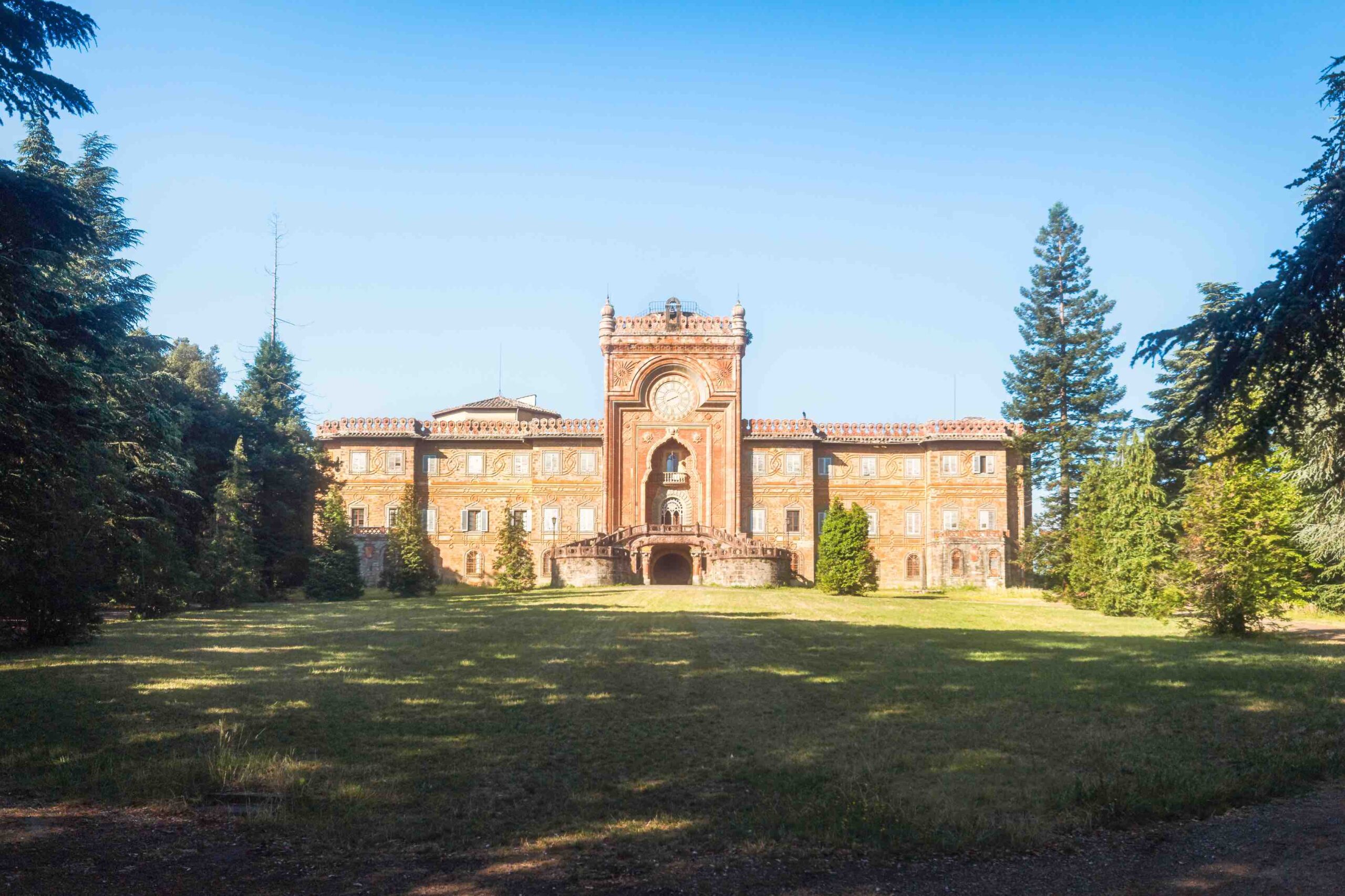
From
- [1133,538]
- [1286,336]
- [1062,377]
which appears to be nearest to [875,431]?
[1062,377]

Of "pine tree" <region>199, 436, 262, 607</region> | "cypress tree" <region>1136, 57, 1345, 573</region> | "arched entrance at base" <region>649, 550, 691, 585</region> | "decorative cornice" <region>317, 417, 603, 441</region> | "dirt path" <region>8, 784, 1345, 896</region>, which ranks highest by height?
"decorative cornice" <region>317, 417, 603, 441</region>

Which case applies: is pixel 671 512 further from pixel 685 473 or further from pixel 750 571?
pixel 750 571

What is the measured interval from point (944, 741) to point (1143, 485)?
22.6 metres

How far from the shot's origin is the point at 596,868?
627 centimetres

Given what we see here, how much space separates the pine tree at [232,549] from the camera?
104 ft

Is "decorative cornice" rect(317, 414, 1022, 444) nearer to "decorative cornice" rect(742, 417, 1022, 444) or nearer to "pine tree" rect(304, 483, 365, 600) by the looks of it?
"decorative cornice" rect(742, 417, 1022, 444)

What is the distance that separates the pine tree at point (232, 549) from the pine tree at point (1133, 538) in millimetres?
27732

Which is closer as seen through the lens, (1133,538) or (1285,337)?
(1285,337)

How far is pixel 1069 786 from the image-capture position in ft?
25.8

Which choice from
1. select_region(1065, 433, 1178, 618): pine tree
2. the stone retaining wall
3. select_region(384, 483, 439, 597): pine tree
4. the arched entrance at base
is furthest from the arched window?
select_region(1065, 433, 1178, 618): pine tree

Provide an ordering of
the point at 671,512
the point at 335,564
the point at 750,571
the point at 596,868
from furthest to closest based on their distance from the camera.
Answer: the point at 671,512 → the point at 750,571 → the point at 335,564 → the point at 596,868

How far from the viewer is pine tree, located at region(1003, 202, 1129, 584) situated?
47.4m

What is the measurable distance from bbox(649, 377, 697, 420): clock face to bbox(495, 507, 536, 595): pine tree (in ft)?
43.0

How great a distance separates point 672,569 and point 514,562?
12059 mm
